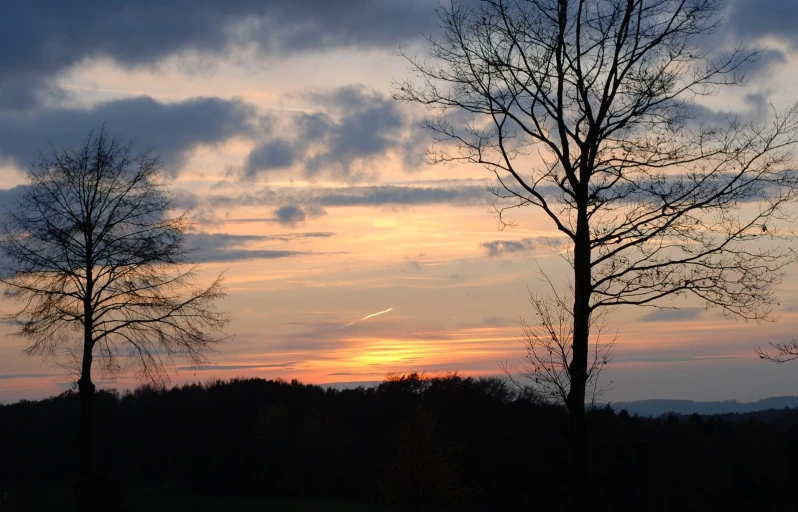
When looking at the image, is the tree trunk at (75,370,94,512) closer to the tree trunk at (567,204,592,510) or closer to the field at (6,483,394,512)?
the field at (6,483,394,512)

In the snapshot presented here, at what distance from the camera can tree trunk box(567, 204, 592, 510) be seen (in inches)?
412

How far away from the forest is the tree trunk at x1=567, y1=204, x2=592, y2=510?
0.30 metres

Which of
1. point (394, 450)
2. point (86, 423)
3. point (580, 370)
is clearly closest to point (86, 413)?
point (86, 423)

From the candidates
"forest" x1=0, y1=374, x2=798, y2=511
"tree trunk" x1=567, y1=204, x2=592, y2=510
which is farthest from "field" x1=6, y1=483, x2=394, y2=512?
"tree trunk" x1=567, y1=204, x2=592, y2=510

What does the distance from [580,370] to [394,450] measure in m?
26.3

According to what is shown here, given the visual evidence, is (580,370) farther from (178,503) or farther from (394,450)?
(178,503)

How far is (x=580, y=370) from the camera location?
1070cm

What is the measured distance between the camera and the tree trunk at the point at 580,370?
10.5 m

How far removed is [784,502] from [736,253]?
1358 cm

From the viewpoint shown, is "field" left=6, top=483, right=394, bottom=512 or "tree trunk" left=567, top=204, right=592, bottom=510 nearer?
"tree trunk" left=567, top=204, right=592, bottom=510

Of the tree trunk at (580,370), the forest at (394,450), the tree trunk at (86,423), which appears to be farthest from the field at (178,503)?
the tree trunk at (580,370)

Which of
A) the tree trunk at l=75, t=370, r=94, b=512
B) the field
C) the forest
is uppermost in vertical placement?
the tree trunk at l=75, t=370, r=94, b=512

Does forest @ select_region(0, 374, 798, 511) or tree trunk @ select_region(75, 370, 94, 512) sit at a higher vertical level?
tree trunk @ select_region(75, 370, 94, 512)

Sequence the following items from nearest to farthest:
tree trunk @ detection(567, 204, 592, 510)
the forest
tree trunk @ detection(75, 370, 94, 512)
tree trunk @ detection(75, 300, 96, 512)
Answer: tree trunk @ detection(567, 204, 592, 510)
tree trunk @ detection(75, 300, 96, 512)
tree trunk @ detection(75, 370, 94, 512)
the forest
